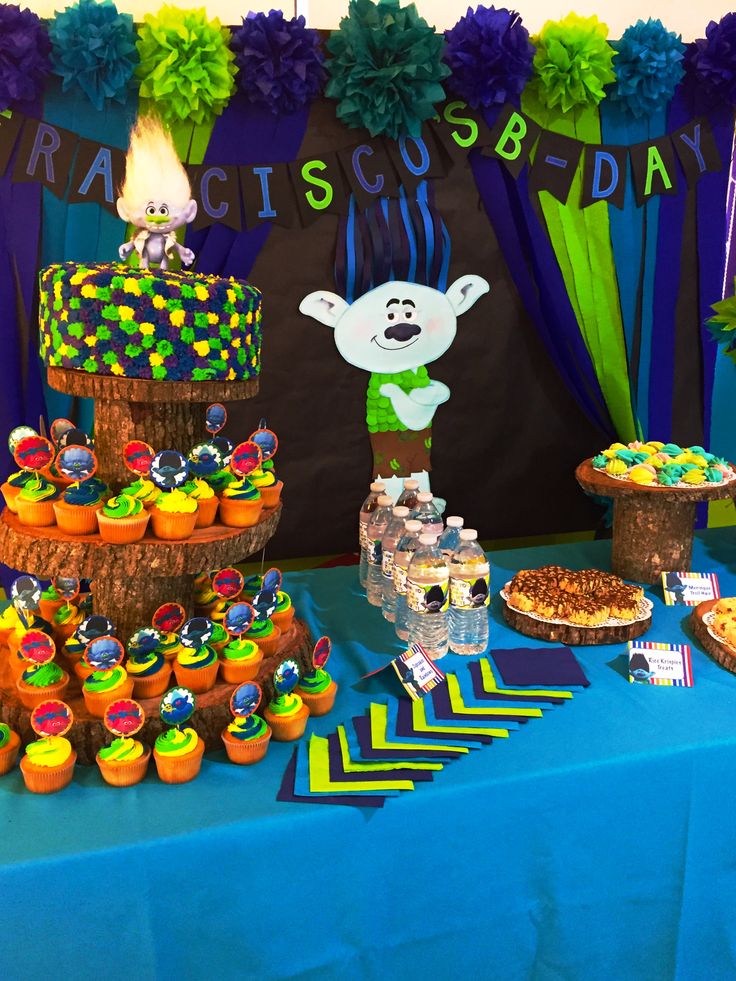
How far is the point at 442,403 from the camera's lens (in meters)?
2.47

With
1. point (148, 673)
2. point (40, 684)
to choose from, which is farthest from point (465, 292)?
point (40, 684)

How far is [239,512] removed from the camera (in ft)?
4.16

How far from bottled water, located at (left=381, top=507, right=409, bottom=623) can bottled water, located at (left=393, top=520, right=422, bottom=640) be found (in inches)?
2.1

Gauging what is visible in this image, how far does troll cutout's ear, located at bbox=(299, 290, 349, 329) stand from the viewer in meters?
2.26

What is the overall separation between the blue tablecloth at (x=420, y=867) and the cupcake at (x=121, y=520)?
392mm

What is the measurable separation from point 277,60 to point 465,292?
2.80ft

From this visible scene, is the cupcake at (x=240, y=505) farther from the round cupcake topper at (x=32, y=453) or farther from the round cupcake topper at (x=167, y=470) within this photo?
the round cupcake topper at (x=32, y=453)

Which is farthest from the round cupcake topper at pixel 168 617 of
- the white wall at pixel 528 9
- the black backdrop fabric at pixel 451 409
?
the white wall at pixel 528 9

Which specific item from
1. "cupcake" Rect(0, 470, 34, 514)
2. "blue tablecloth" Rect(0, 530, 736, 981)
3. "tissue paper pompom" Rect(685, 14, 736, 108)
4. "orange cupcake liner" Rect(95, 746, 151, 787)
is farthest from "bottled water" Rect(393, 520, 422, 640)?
"tissue paper pompom" Rect(685, 14, 736, 108)

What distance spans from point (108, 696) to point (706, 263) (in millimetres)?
2344

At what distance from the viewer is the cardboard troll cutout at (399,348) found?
2.31m

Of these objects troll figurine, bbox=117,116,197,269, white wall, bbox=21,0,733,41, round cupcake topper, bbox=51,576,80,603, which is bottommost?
round cupcake topper, bbox=51,576,80,603

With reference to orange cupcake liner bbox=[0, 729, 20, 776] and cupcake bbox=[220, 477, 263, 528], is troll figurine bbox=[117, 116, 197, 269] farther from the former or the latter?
orange cupcake liner bbox=[0, 729, 20, 776]

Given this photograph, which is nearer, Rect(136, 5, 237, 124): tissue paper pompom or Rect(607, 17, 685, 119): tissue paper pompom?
Rect(136, 5, 237, 124): tissue paper pompom
